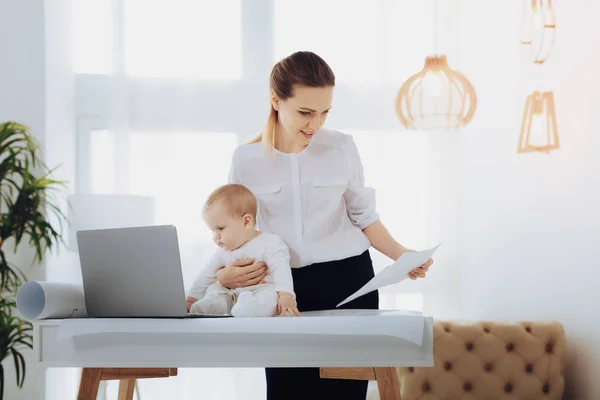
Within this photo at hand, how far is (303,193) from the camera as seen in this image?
2.06m

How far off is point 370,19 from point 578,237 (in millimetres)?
1771

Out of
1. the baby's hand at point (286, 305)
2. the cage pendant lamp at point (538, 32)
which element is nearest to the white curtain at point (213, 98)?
the cage pendant lamp at point (538, 32)

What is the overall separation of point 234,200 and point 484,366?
191 centimetres

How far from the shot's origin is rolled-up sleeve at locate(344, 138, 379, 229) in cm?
213

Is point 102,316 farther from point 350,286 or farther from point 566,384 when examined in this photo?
point 566,384

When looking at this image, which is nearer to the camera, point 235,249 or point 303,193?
point 235,249

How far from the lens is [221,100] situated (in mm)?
4180

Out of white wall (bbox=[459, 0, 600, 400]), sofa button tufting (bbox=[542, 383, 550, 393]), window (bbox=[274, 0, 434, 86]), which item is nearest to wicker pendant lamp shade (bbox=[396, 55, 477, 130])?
white wall (bbox=[459, 0, 600, 400])

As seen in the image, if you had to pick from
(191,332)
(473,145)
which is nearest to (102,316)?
(191,332)

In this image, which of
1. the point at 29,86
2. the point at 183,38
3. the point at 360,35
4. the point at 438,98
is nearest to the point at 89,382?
the point at 29,86

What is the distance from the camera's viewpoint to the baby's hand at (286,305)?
171cm

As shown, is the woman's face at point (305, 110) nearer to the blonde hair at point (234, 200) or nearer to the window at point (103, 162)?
the blonde hair at point (234, 200)

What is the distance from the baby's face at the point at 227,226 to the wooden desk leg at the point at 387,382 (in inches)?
20.6

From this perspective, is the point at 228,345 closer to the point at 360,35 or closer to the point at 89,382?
the point at 89,382
